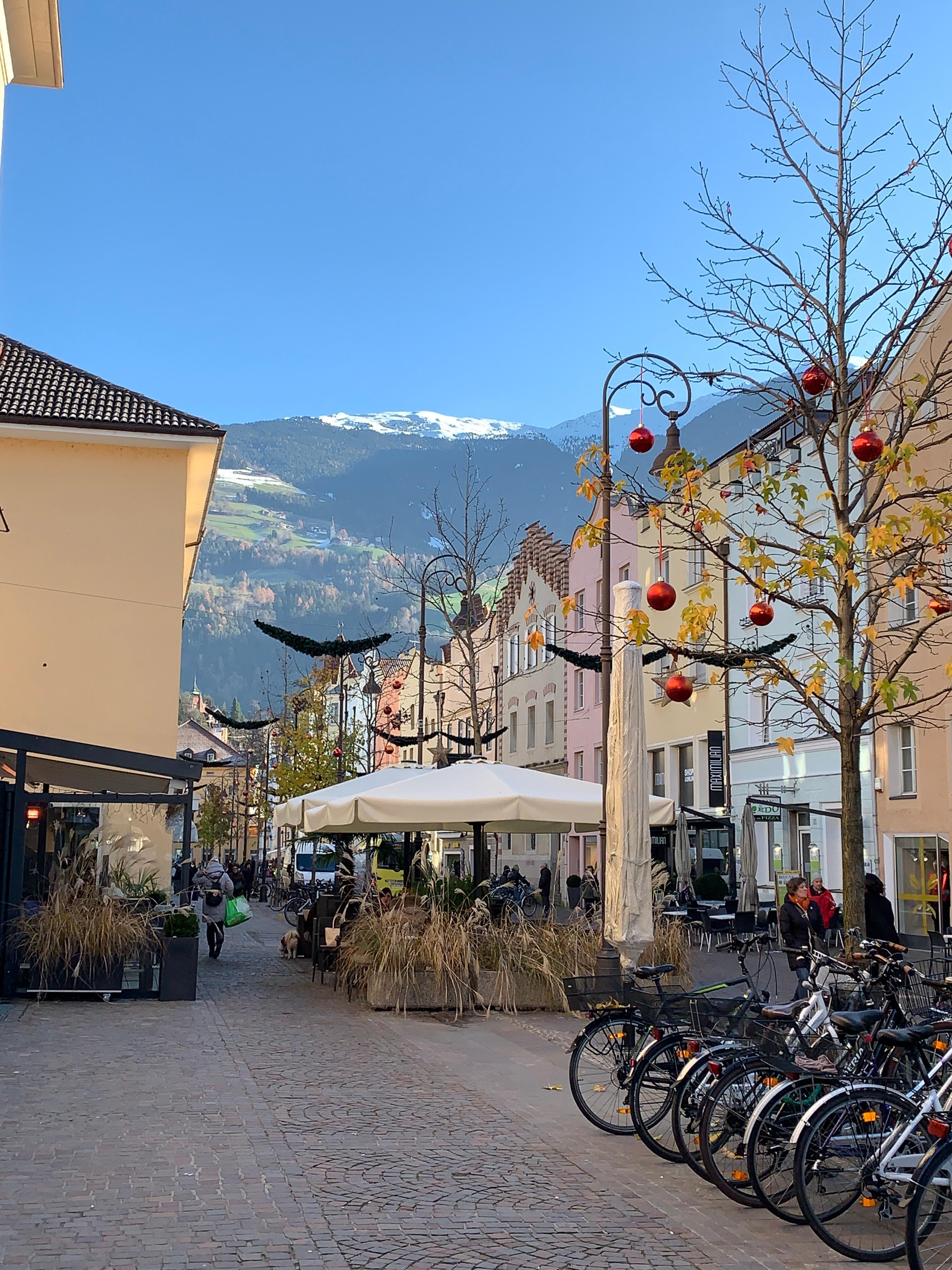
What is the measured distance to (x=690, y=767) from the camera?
1679 inches

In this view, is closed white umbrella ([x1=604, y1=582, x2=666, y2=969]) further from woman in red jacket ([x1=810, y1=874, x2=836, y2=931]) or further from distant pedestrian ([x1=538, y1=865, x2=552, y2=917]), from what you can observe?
distant pedestrian ([x1=538, y1=865, x2=552, y2=917])

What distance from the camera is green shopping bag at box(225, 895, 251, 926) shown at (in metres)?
24.4

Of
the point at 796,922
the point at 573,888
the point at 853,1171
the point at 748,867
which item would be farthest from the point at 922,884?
the point at 853,1171

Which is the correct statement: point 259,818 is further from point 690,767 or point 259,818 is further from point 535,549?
point 690,767

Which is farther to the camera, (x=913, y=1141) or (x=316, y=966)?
(x=316, y=966)

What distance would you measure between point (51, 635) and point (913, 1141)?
2446cm

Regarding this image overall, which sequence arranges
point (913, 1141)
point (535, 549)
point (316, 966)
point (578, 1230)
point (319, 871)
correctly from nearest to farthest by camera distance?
point (913, 1141), point (578, 1230), point (316, 966), point (319, 871), point (535, 549)

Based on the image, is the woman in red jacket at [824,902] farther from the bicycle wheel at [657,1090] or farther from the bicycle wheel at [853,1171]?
the bicycle wheel at [853,1171]

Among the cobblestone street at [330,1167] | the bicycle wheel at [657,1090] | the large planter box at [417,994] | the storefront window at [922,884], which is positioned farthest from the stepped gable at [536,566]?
the bicycle wheel at [657,1090]

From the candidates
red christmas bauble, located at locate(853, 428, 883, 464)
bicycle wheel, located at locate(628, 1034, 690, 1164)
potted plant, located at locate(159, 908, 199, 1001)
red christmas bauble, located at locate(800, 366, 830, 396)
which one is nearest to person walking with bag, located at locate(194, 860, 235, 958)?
potted plant, located at locate(159, 908, 199, 1001)

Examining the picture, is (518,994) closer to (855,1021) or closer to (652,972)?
(652,972)

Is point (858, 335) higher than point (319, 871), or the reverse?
point (858, 335)

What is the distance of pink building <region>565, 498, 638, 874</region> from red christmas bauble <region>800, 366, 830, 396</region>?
120ft

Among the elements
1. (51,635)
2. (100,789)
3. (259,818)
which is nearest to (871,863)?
(100,789)
